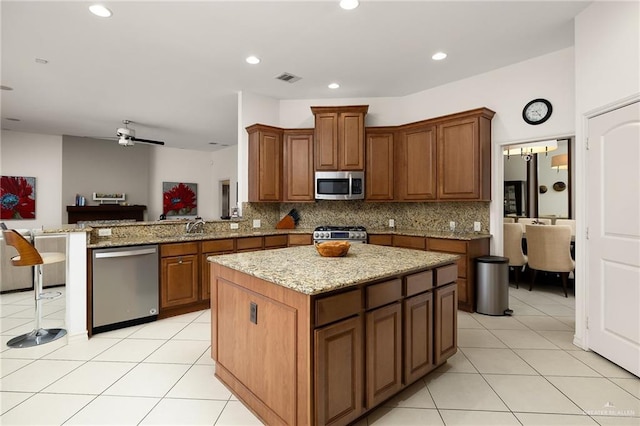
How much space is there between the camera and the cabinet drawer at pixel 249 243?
401 cm

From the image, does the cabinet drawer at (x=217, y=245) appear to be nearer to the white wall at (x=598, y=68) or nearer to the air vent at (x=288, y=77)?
the air vent at (x=288, y=77)

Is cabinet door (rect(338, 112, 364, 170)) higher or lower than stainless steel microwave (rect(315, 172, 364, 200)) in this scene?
higher

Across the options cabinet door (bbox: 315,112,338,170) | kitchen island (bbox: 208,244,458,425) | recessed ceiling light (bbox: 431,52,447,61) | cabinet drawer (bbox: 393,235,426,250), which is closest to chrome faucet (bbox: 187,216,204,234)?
cabinet door (bbox: 315,112,338,170)

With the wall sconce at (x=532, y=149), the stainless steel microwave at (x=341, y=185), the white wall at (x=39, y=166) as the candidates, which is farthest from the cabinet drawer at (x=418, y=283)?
the white wall at (x=39, y=166)

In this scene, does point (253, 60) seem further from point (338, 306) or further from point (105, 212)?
point (105, 212)

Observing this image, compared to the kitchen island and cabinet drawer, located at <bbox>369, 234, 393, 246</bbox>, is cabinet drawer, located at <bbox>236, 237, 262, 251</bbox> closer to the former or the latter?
cabinet drawer, located at <bbox>369, 234, 393, 246</bbox>

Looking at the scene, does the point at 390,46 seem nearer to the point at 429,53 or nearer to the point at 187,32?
the point at 429,53

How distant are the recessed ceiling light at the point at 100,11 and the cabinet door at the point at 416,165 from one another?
361 cm

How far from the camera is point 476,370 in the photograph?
94.0 inches

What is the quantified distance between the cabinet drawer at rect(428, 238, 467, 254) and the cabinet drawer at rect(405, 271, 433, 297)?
5.77ft

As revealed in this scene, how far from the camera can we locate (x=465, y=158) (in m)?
3.94

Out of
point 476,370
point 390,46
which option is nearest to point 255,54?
point 390,46

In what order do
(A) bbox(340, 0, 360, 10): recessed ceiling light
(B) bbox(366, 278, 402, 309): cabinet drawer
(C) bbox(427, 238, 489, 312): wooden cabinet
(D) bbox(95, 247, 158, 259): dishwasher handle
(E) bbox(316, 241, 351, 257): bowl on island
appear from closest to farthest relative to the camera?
(B) bbox(366, 278, 402, 309): cabinet drawer
(E) bbox(316, 241, 351, 257): bowl on island
(A) bbox(340, 0, 360, 10): recessed ceiling light
(D) bbox(95, 247, 158, 259): dishwasher handle
(C) bbox(427, 238, 489, 312): wooden cabinet

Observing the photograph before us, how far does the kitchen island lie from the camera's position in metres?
1.53
